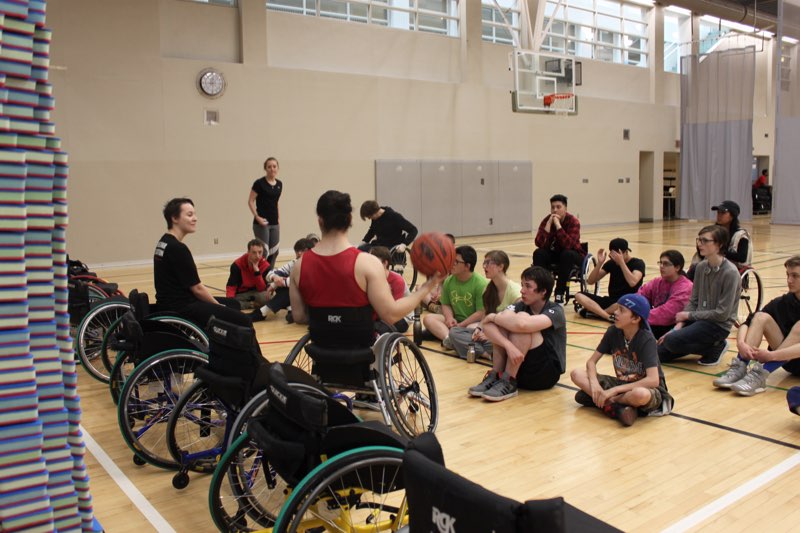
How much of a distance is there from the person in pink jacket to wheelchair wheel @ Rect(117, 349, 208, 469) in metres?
3.44

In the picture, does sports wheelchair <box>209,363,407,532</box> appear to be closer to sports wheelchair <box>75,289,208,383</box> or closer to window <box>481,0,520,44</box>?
sports wheelchair <box>75,289,208,383</box>

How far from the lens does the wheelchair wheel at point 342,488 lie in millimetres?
1837

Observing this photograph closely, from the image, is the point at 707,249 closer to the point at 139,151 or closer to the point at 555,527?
the point at 555,527

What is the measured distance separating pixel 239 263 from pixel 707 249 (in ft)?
14.2

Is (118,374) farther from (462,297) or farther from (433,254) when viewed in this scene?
(462,297)

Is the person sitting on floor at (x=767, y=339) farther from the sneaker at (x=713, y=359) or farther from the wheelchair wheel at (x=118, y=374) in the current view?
the wheelchair wheel at (x=118, y=374)

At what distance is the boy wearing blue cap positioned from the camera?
3.67 m

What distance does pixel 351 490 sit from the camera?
6.45ft

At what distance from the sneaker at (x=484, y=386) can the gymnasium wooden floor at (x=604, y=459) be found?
0.08 m

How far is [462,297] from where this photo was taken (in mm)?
5363

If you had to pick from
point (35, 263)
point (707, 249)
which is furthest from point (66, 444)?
point (707, 249)

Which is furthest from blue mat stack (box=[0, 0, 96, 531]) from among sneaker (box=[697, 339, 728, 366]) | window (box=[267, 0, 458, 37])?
window (box=[267, 0, 458, 37])

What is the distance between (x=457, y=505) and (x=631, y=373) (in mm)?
2814

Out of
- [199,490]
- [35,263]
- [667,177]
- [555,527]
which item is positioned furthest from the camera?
[667,177]
